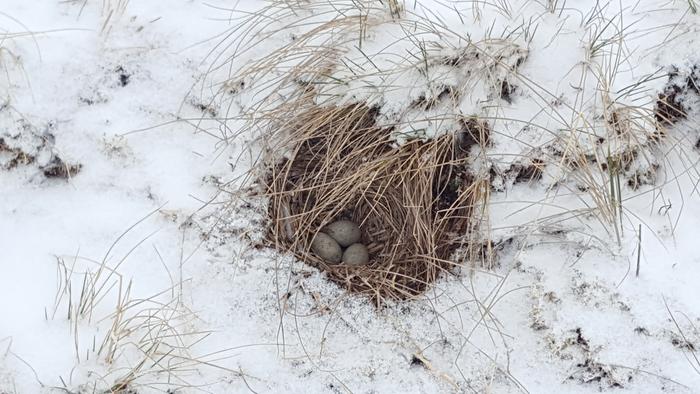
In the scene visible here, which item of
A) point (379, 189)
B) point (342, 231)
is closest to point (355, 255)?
point (342, 231)

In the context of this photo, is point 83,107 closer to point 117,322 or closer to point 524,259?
point 117,322

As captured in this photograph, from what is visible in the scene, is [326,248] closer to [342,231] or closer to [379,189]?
[342,231]

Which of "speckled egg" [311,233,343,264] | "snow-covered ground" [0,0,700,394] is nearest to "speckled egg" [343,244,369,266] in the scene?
"speckled egg" [311,233,343,264]

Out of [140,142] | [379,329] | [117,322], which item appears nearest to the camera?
[117,322]

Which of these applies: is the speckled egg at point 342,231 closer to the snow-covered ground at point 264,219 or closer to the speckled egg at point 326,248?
the speckled egg at point 326,248

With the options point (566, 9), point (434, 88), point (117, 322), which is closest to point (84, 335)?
point (117, 322)
